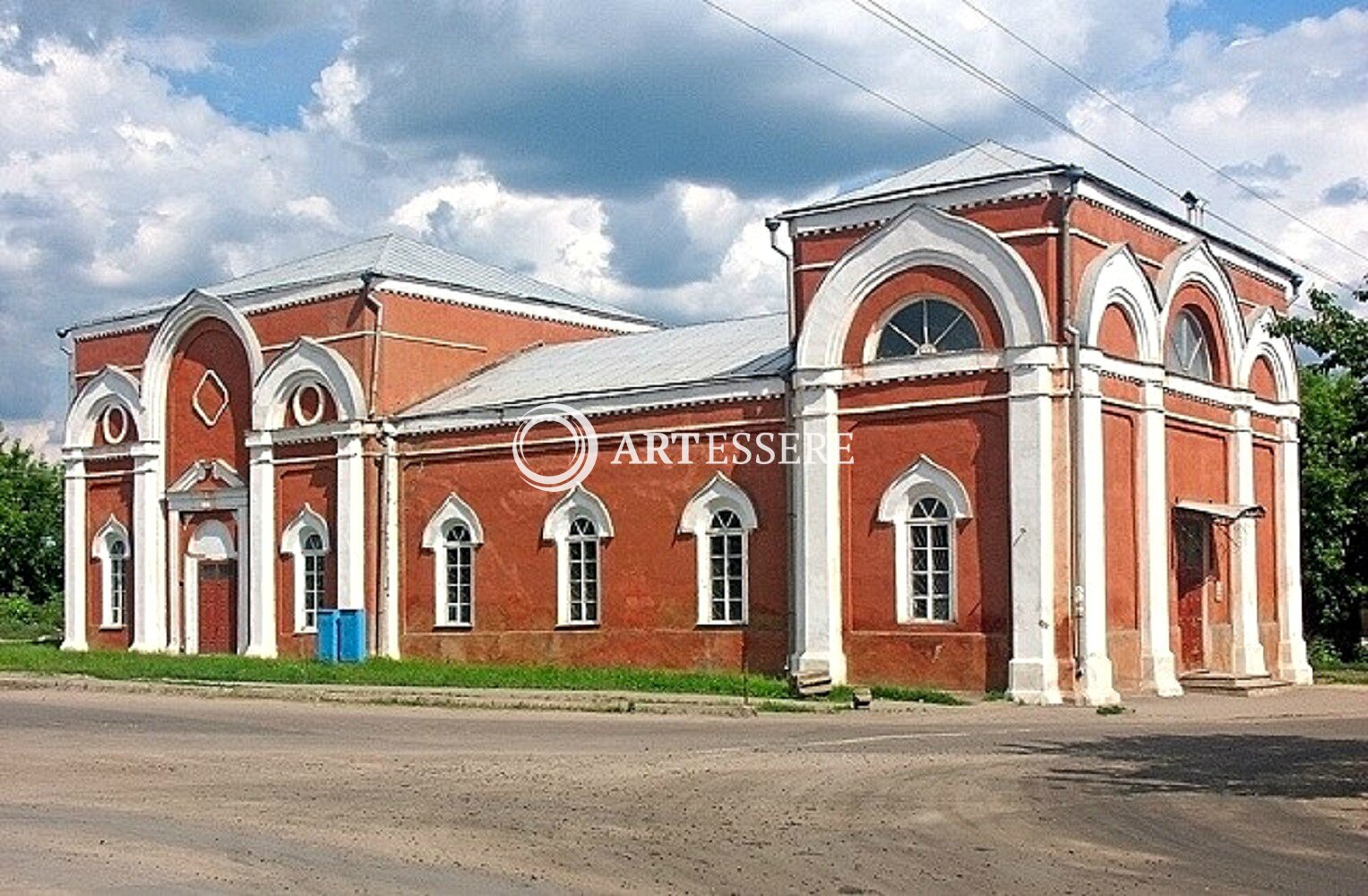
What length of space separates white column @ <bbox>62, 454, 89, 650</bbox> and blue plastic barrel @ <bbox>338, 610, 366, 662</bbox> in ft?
26.4

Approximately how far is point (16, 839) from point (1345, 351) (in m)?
12.2

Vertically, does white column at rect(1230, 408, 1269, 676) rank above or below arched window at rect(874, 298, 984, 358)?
below

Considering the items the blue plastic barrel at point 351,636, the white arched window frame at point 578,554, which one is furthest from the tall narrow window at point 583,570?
the blue plastic barrel at point 351,636

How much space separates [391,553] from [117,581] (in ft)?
26.4

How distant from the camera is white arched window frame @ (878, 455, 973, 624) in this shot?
24953 mm

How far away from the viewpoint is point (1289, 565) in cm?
3027

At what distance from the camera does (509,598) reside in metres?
30.5

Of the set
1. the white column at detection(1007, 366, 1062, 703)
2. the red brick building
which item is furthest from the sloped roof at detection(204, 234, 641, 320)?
the white column at detection(1007, 366, 1062, 703)

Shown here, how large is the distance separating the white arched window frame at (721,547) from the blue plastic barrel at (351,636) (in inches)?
284

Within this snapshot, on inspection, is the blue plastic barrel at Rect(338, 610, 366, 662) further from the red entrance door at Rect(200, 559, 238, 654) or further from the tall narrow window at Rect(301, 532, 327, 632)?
the red entrance door at Rect(200, 559, 238, 654)

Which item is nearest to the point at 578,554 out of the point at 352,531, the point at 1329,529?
the point at 352,531

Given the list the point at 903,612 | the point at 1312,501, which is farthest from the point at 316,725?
the point at 1312,501

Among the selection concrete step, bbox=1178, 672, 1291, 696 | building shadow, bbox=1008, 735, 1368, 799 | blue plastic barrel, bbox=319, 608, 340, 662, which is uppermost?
blue plastic barrel, bbox=319, 608, 340, 662

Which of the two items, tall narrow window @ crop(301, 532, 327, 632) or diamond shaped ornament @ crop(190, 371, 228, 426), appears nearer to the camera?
tall narrow window @ crop(301, 532, 327, 632)
